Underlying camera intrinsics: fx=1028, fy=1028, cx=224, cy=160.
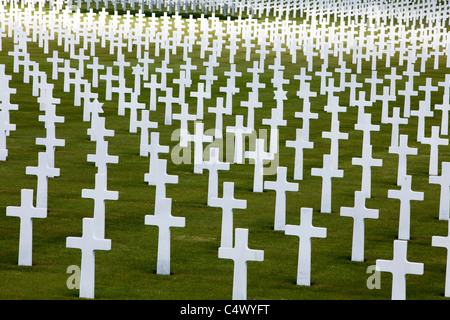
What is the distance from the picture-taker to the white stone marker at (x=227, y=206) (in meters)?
9.38

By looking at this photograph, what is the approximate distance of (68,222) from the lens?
11.2 meters

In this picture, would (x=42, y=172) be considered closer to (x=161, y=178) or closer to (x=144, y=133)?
(x=161, y=178)

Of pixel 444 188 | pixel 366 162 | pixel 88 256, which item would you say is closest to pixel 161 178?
pixel 88 256

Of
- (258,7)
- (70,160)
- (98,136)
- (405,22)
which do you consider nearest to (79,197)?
(98,136)

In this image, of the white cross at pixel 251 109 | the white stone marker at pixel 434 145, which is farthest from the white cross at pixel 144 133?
the white stone marker at pixel 434 145

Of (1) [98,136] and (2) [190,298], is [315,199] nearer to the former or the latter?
(1) [98,136]

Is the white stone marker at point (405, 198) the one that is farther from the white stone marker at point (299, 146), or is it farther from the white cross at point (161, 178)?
the white stone marker at point (299, 146)

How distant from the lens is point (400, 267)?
311 inches

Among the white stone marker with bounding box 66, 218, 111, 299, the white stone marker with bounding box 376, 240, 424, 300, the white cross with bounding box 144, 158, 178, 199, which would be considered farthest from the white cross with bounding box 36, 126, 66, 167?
the white stone marker with bounding box 376, 240, 424, 300

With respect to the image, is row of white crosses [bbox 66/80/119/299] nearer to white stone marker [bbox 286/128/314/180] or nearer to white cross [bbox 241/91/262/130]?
white stone marker [bbox 286/128/314/180]

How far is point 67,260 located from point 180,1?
44.1m

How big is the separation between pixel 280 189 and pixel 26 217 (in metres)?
2.77

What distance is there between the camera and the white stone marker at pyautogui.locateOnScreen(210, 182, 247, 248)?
30.8ft

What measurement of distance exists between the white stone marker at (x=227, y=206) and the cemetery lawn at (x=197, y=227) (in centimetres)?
29
